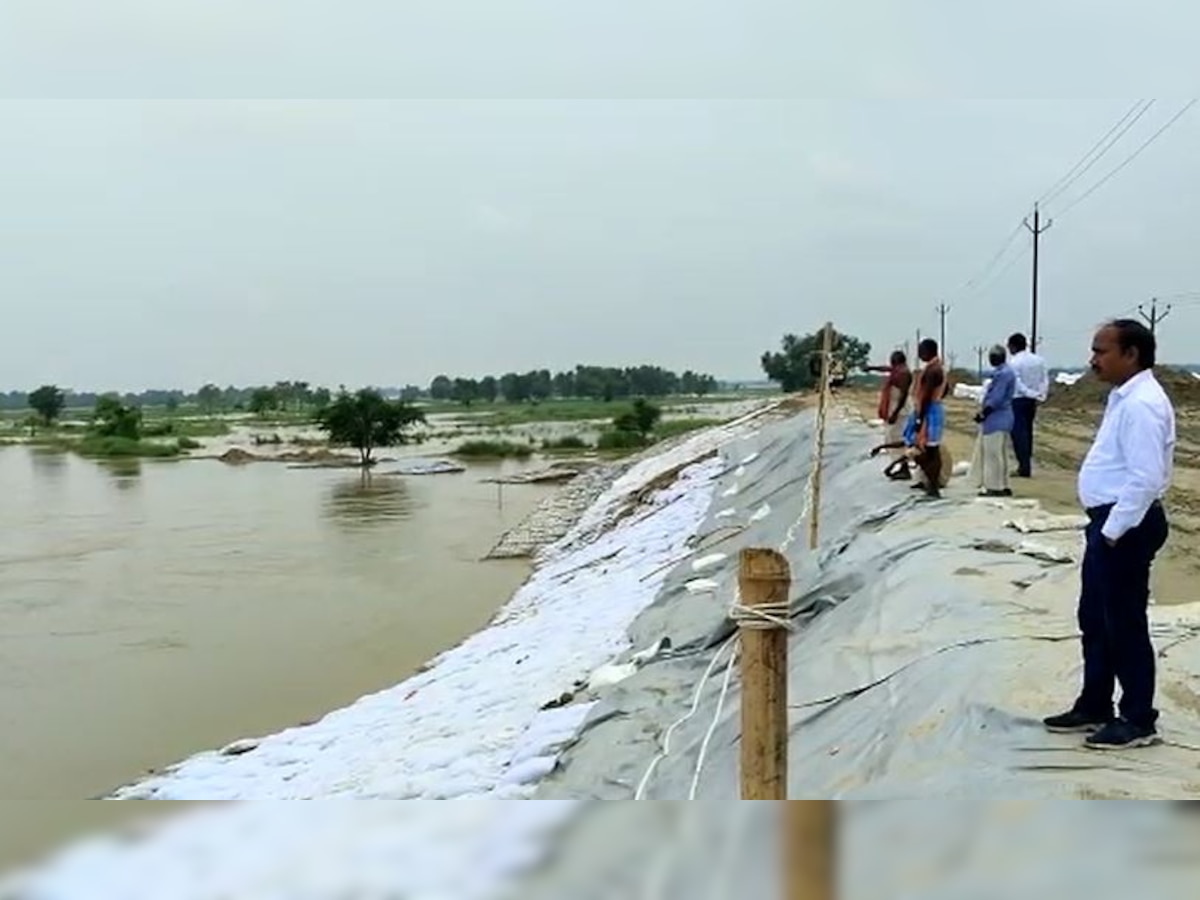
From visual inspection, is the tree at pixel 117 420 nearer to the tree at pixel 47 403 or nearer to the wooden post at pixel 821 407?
the tree at pixel 47 403

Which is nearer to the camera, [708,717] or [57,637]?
[708,717]

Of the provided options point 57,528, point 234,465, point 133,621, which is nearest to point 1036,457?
point 133,621

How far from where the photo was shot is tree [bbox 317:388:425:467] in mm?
41781

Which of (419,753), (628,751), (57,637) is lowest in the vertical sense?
(57,637)

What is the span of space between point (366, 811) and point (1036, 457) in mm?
11826

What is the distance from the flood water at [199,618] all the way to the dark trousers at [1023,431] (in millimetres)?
6228

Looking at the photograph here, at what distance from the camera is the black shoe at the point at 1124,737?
3262mm

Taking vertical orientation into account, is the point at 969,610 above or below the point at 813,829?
below

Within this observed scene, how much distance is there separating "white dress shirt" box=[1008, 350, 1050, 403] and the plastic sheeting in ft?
4.59

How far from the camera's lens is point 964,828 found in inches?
60.6

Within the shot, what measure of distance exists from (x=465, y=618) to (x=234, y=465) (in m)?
32.4

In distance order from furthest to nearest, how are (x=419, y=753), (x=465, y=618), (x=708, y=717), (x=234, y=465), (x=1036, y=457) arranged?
(x=234, y=465) < (x=465, y=618) < (x=1036, y=457) < (x=419, y=753) < (x=708, y=717)

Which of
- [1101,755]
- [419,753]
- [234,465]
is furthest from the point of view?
[234,465]

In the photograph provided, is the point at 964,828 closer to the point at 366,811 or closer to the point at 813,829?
the point at 813,829
